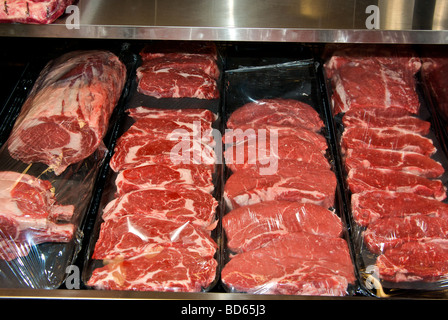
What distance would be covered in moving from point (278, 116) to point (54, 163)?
1.42 m

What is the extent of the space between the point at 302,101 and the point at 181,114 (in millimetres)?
842

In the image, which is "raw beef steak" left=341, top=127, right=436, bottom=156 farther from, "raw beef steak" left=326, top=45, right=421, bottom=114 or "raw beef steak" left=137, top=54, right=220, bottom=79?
"raw beef steak" left=137, top=54, right=220, bottom=79

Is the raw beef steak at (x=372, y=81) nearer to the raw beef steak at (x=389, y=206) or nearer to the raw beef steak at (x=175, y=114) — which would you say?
the raw beef steak at (x=389, y=206)

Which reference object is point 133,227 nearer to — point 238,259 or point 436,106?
point 238,259

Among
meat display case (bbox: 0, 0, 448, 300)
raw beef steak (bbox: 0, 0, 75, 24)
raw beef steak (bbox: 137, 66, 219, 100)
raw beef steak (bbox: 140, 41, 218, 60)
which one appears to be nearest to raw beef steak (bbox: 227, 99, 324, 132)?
raw beef steak (bbox: 137, 66, 219, 100)

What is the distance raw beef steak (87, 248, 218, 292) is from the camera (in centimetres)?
221

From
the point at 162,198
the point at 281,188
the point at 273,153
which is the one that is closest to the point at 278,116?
the point at 273,153

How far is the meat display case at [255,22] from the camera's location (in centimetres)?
211

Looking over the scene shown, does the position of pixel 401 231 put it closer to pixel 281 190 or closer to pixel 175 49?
pixel 281 190

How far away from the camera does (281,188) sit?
8.56ft

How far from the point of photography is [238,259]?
2314 millimetres

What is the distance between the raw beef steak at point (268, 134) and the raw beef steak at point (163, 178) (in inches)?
12.7
